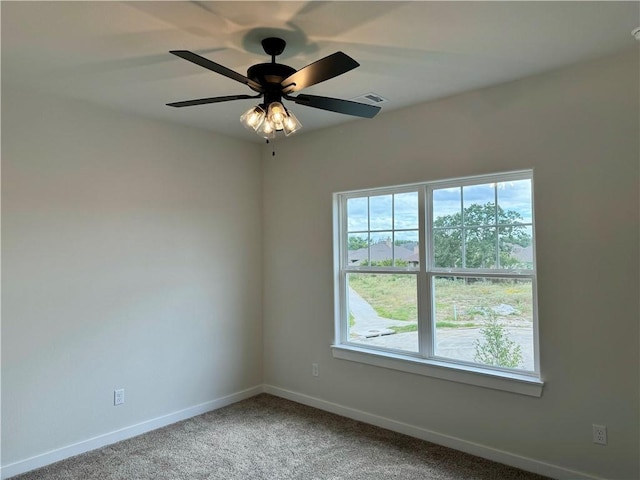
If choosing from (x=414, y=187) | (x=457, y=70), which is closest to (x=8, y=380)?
(x=414, y=187)

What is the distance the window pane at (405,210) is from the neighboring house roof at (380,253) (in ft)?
0.64

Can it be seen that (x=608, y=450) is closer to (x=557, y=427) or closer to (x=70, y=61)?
(x=557, y=427)

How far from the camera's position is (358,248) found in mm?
3887

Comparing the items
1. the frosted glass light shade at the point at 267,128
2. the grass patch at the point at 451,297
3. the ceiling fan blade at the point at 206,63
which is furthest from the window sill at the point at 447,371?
the ceiling fan blade at the point at 206,63

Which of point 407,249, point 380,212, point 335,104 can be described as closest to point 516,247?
point 407,249

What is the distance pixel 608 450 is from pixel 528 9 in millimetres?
2487

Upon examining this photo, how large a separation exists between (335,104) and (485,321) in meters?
1.95

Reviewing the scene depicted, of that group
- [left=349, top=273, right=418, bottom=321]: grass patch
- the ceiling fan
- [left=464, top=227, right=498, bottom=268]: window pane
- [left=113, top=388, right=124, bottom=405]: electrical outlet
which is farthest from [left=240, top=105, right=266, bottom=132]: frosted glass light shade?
[left=113, top=388, right=124, bottom=405]: electrical outlet

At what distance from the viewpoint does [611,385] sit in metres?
2.54

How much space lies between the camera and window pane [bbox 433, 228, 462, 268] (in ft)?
10.7

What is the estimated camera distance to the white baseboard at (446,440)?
8.87ft

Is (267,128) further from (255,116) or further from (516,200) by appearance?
(516,200)

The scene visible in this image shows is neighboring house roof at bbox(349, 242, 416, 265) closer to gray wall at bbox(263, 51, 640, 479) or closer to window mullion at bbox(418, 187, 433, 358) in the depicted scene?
window mullion at bbox(418, 187, 433, 358)

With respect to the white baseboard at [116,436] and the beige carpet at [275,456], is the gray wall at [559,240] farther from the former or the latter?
the white baseboard at [116,436]
